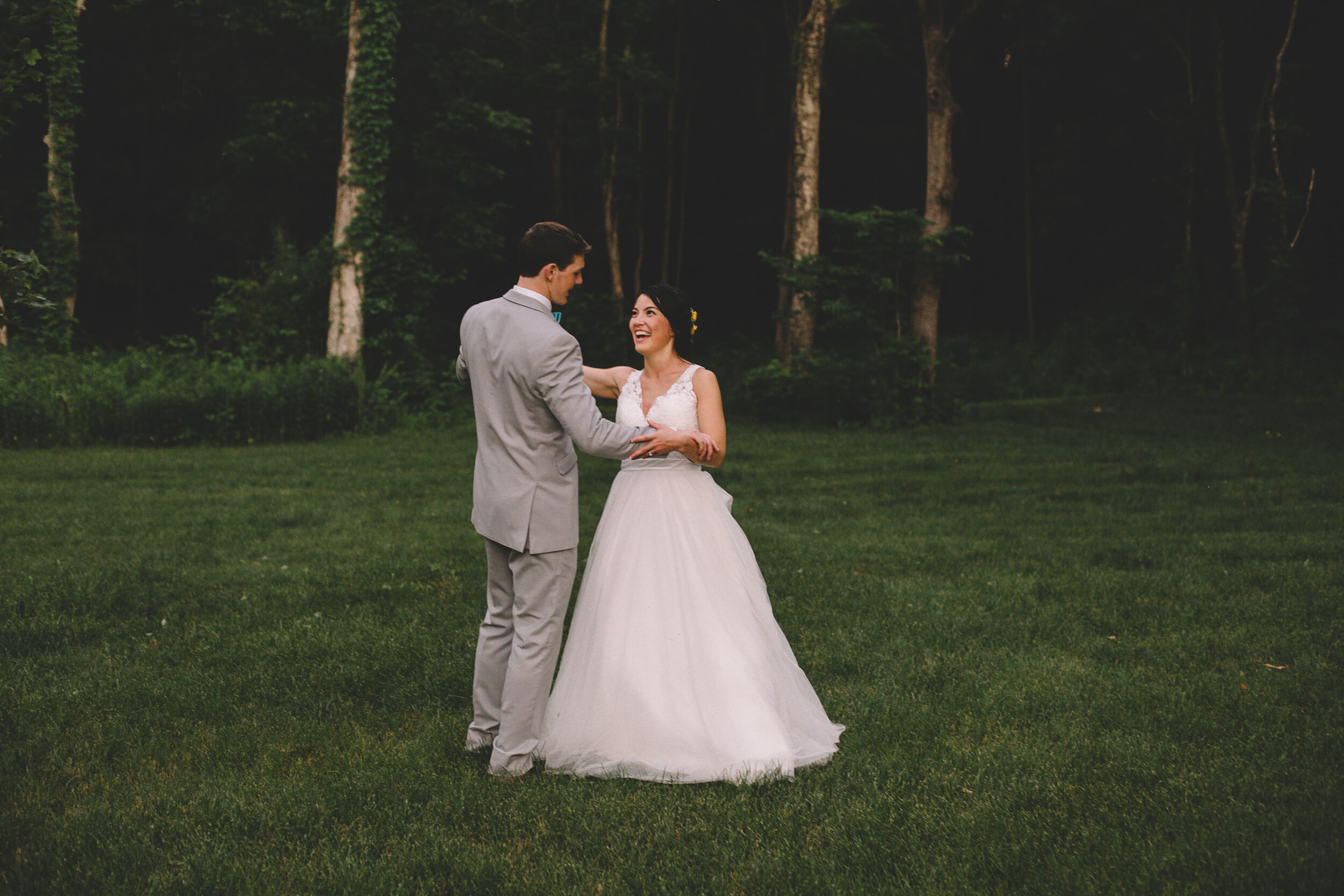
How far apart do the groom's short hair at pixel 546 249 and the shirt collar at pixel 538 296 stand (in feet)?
0.20

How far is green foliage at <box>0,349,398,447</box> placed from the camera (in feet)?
48.3

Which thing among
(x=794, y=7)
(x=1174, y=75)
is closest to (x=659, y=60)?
(x=794, y=7)

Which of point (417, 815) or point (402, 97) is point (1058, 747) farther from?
point (402, 97)

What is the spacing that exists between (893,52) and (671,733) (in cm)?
3443

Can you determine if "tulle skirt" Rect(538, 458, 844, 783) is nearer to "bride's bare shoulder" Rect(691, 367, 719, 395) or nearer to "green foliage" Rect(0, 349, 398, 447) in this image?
"bride's bare shoulder" Rect(691, 367, 719, 395)

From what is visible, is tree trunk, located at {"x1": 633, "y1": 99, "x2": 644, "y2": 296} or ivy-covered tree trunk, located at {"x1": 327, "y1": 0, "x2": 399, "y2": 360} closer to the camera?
ivy-covered tree trunk, located at {"x1": 327, "y1": 0, "x2": 399, "y2": 360}

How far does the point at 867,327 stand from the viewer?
Answer: 17.0 m

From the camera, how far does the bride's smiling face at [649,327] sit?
186 inches

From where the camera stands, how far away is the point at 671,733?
4254 mm

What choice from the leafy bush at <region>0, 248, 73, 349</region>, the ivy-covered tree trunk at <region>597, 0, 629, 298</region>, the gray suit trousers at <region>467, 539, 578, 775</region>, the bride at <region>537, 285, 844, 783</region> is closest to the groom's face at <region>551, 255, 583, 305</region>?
the bride at <region>537, 285, 844, 783</region>

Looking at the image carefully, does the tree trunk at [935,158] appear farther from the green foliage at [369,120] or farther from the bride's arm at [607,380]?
the bride's arm at [607,380]

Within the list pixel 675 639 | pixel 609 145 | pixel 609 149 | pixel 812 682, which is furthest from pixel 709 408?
pixel 609 149

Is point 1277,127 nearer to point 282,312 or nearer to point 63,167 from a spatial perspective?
point 282,312

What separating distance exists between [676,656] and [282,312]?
18.3 meters
